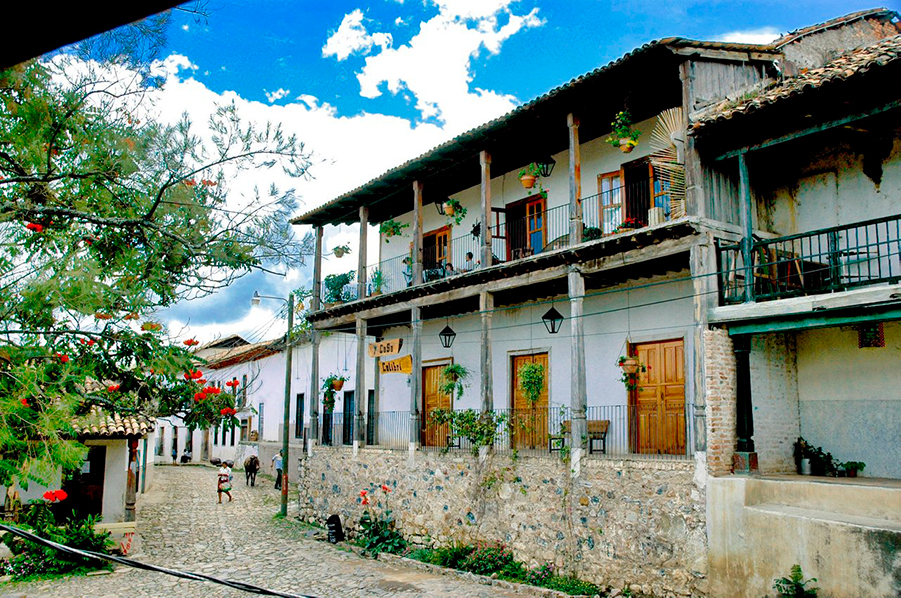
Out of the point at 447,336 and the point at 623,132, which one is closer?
the point at 623,132

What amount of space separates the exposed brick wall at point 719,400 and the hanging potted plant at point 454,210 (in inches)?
317

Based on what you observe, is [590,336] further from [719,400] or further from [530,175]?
[719,400]

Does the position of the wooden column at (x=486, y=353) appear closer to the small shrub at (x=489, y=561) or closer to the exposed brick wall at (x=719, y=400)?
the small shrub at (x=489, y=561)

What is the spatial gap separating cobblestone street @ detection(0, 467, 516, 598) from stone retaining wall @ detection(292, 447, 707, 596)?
3.73 feet

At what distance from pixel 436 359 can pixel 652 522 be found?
29.4ft

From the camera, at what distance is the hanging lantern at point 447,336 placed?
720 inches

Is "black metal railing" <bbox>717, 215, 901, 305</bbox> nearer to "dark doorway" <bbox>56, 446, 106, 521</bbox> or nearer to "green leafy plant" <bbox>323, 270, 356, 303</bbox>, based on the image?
"green leafy plant" <bbox>323, 270, 356, 303</bbox>

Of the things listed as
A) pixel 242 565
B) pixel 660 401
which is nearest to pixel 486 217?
pixel 660 401

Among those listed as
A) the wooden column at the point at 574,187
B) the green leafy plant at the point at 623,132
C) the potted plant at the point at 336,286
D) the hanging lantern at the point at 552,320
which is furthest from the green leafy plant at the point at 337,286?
the green leafy plant at the point at 623,132

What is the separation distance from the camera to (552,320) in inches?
601

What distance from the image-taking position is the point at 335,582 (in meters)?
13.3

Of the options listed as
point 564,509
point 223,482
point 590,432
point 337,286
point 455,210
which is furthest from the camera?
point 223,482

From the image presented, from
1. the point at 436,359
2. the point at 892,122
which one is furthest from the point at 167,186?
the point at 436,359

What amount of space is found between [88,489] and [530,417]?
33.8ft
